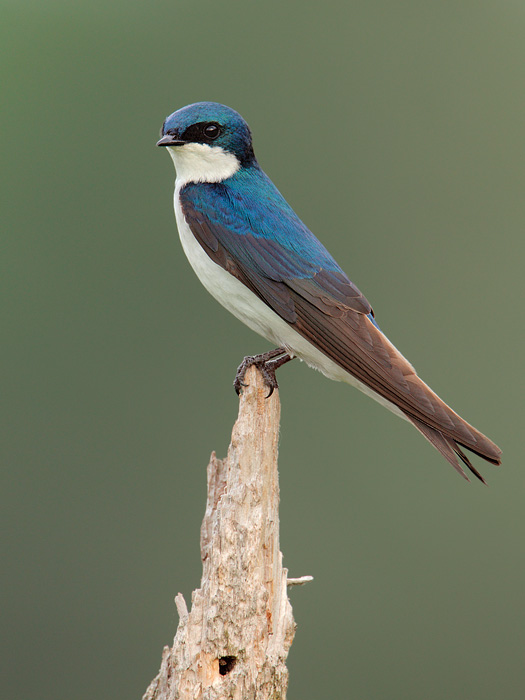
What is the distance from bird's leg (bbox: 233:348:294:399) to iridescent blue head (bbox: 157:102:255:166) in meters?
0.77

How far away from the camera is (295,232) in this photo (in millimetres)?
3422

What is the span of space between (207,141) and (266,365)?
86 cm

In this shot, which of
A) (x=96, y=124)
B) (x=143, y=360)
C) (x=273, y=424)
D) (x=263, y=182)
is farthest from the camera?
(x=96, y=124)

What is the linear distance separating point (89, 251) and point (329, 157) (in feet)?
6.51

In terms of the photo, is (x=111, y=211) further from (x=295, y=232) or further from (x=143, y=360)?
(x=295, y=232)

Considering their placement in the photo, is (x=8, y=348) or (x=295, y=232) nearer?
(x=295, y=232)

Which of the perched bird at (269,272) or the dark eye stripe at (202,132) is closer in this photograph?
the perched bird at (269,272)

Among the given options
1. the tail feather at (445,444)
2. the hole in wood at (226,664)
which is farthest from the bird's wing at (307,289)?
the hole in wood at (226,664)

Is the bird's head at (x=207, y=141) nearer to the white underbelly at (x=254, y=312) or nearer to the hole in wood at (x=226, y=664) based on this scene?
the white underbelly at (x=254, y=312)

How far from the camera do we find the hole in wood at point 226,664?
8.84 feet

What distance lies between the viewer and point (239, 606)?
272cm

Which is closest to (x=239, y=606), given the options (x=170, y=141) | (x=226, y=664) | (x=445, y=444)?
(x=226, y=664)

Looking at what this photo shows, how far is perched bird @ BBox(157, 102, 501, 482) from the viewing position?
322 centimetres

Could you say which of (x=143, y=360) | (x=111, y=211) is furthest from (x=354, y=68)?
(x=143, y=360)
